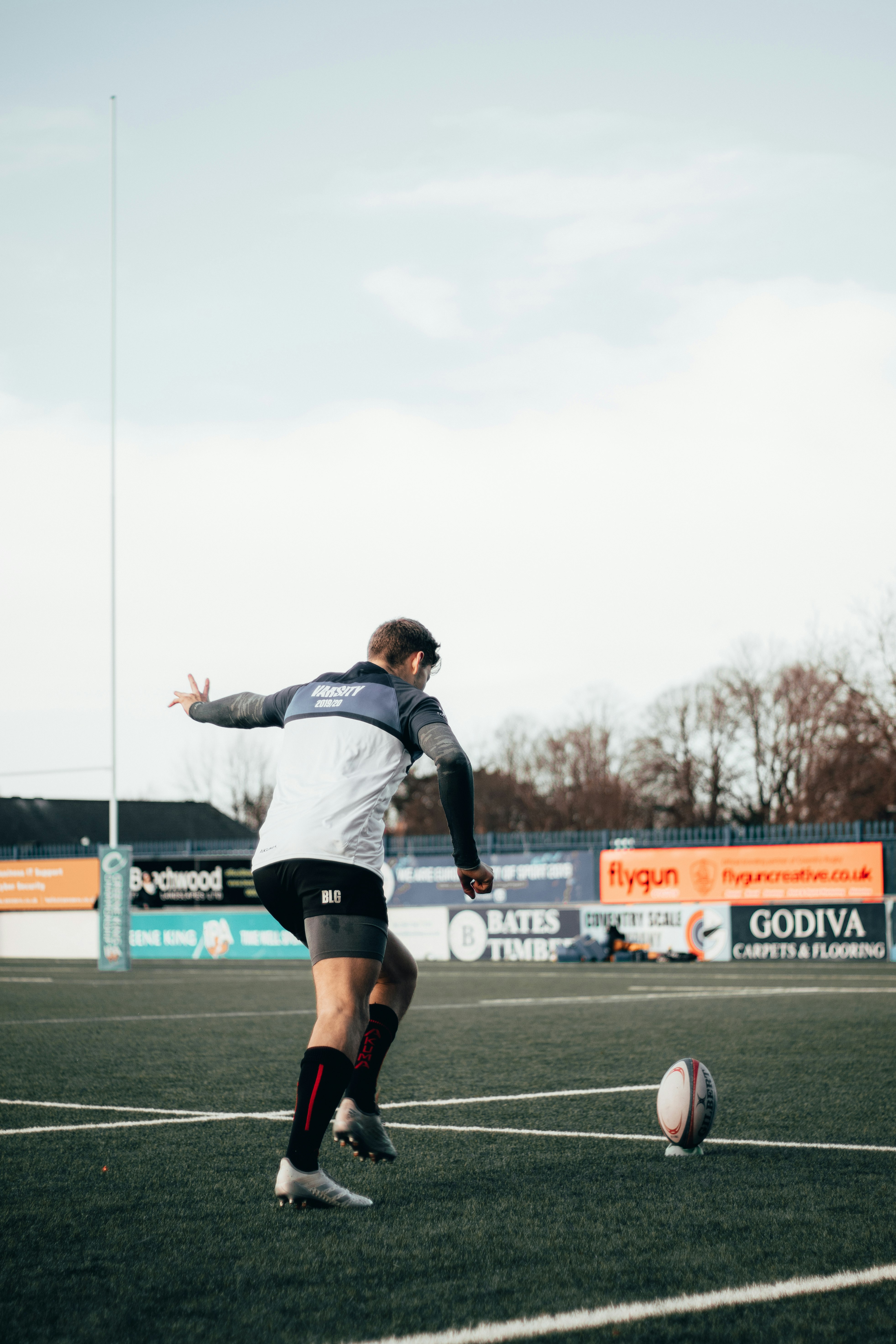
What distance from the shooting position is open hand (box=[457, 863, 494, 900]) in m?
4.74

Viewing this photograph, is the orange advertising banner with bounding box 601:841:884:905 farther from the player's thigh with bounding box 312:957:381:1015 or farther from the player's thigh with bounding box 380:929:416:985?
the player's thigh with bounding box 312:957:381:1015

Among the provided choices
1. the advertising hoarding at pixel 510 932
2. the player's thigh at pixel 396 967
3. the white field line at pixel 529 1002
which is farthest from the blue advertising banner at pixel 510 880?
the player's thigh at pixel 396 967

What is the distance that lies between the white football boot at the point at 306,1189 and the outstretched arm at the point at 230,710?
152 centimetres

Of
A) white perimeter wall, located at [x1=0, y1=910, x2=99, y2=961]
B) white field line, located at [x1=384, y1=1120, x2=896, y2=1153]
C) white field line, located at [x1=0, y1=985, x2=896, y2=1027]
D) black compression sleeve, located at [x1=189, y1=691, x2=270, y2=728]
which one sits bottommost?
white perimeter wall, located at [x1=0, y1=910, x2=99, y2=961]

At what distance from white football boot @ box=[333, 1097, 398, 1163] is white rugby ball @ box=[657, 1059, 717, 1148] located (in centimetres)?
116

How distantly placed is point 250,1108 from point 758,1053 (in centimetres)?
388

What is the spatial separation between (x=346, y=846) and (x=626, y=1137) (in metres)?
2.18

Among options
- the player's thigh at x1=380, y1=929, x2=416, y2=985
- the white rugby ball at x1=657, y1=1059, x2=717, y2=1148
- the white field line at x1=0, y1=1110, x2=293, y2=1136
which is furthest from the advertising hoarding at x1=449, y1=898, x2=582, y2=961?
the player's thigh at x1=380, y1=929, x2=416, y2=985

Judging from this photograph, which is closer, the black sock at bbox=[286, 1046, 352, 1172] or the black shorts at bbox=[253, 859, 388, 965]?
the black sock at bbox=[286, 1046, 352, 1172]

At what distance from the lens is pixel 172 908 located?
36.4m

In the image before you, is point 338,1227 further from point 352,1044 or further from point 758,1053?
point 758,1053

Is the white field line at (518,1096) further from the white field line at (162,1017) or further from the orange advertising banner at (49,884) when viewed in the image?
the orange advertising banner at (49,884)

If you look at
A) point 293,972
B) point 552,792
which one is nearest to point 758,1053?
point 293,972

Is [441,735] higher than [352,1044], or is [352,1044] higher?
[441,735]
